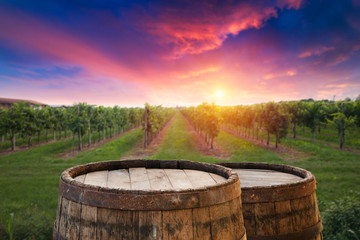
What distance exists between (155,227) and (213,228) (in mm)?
377

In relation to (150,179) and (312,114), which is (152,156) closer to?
(150,179)

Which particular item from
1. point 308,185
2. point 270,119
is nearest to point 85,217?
point 308,185

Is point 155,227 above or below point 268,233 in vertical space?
above

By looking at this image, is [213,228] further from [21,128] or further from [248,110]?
[248,110]

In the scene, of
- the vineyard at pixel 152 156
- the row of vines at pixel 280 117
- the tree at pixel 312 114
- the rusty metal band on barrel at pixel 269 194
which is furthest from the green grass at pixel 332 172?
the tree at pixel 312 114

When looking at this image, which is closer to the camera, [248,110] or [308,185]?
[308,185]

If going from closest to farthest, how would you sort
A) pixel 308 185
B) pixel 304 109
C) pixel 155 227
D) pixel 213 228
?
1. pixel 155 227
2. pixel 213 228
3. pixel 308 185
4. pixel 304 109

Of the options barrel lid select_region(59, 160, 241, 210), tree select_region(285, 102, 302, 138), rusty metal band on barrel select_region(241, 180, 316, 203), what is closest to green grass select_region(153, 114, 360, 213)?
rusty metal band on barrel select_region(241, 180, 316, 203)

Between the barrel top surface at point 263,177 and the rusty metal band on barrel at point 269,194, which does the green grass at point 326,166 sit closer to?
the barrel top surface at point 263,177

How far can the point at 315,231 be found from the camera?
223 cm

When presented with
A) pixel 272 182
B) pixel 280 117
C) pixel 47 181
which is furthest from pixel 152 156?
pixel 272 182

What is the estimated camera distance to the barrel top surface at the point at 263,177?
2398mm

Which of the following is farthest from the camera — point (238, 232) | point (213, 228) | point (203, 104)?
point (203, 104)

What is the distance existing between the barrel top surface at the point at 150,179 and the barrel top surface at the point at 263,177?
0.62 metres
